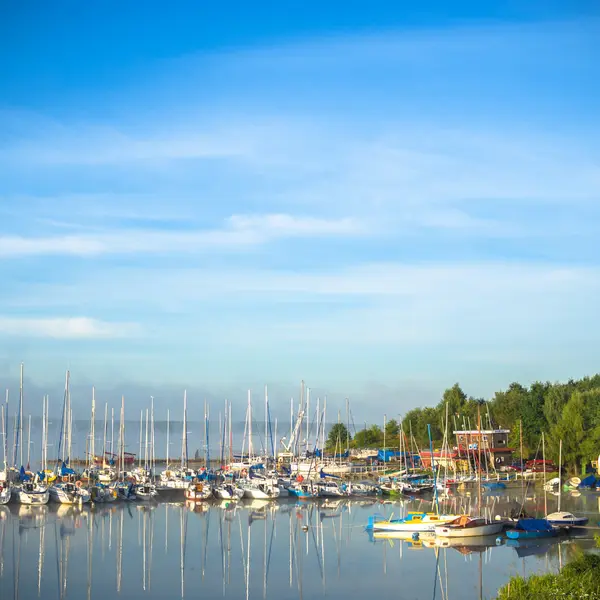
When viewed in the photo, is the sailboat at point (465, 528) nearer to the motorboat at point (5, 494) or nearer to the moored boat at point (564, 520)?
the moored boat at point (564, 520)

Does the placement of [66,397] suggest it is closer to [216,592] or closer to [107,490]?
[107,490]

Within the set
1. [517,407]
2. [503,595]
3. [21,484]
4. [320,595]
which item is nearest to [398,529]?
[320,595]

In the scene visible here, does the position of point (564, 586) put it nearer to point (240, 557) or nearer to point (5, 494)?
point (240, 557)

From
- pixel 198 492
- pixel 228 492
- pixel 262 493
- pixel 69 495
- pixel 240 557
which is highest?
pixel 69 495

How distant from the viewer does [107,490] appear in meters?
69.9

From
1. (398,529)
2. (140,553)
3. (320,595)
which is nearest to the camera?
(320,595)

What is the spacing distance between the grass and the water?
1180 cm

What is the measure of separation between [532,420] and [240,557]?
60.1m

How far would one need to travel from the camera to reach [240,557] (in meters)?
46.6

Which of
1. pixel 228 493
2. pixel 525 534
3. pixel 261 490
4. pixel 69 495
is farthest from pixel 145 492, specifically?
pixel 525 534

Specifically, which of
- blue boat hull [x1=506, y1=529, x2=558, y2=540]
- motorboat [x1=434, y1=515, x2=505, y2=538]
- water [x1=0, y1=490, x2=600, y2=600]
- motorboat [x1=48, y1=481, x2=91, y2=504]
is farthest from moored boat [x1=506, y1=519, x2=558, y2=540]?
motorboat [x1=48, y1=481, x2=91, y2=504]

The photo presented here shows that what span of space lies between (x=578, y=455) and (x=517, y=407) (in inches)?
1077

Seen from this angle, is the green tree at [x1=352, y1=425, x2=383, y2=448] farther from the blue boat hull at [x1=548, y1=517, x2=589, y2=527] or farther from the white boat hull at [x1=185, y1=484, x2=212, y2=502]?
the blue boat hull at [x1=548, y1=517, x2=589, y2=527]

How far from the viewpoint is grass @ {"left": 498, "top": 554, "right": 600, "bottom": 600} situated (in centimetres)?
2352
